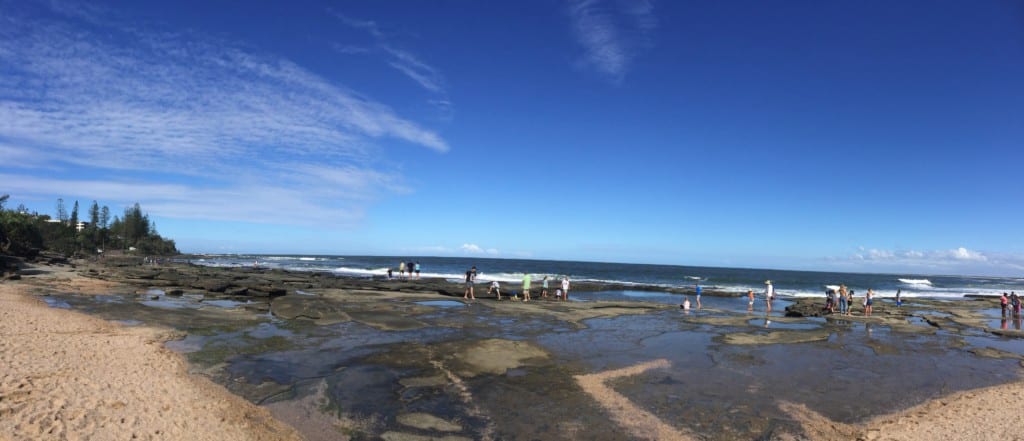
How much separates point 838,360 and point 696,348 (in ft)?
14.1

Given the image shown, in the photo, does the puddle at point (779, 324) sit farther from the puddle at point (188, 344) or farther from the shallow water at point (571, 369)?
the puddle at point (188, 344)

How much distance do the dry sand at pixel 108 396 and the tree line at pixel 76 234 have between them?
1913 inches

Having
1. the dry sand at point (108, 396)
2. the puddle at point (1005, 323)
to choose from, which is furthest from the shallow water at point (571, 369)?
the puddle at point (1005, 323)

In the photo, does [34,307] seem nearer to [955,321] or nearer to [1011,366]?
[1011,366]

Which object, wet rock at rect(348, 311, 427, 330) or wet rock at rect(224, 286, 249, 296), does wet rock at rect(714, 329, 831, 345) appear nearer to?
wet rock at rect(348, 311, 427, 330)

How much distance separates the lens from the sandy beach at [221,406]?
790 centimetres

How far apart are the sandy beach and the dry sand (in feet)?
0.05

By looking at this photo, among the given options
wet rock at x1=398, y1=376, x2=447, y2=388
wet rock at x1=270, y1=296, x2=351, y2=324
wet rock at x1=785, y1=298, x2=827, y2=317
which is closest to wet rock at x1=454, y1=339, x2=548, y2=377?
wet rock at x1=398, y1=376, x2=447, y2=388

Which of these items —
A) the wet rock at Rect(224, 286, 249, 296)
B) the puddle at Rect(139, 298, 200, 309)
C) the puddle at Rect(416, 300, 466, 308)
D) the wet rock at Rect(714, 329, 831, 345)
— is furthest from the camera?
the wet rock at Rect(224, 286, 249, 296)

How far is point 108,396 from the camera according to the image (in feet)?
29.4

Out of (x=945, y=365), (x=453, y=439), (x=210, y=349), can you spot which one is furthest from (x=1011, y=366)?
(x=210, y=349)

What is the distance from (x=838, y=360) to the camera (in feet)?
51.7

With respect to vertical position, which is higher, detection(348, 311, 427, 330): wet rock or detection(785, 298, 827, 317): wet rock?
detection(785, 298, 827, 317): wet rock

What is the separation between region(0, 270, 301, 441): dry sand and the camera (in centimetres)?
759
